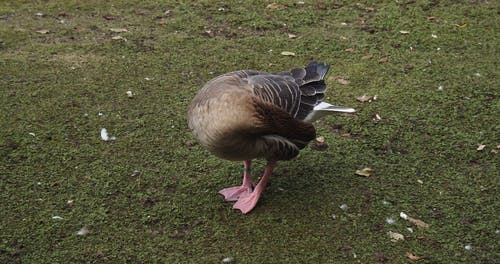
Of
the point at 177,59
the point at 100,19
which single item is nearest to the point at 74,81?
the point at 177,59

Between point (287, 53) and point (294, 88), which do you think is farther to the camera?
point (287, 53)

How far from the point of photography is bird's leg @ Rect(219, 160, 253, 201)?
4297 mm

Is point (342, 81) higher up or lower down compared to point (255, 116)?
lower down

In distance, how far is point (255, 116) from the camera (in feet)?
11.9

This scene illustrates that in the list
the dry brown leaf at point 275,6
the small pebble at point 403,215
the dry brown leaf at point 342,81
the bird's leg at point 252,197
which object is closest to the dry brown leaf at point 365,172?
the small pebble at point 403,215

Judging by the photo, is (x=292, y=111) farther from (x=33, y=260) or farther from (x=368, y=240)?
(x=33, y=260)

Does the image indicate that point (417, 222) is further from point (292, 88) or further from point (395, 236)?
point (292, 88)

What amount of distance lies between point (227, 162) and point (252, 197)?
1.97 feet

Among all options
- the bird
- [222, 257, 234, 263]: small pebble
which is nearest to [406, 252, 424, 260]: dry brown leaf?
the bird

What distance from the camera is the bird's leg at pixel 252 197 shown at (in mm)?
4178

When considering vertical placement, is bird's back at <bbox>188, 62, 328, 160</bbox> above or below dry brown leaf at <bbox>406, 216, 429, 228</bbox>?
above

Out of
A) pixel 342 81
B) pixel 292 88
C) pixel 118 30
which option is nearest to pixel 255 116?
pixel 292 88

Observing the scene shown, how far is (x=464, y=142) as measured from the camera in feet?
16.4

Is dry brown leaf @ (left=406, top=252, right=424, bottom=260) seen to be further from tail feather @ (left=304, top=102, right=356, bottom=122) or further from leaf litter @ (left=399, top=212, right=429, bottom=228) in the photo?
tail feather @ (left=304, top=102, right=356, bottom=122)
